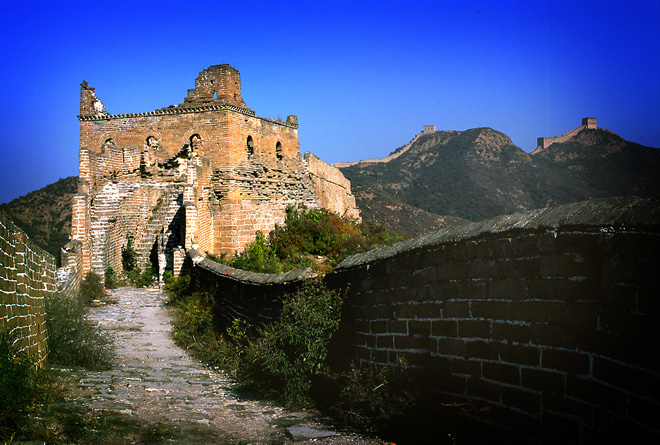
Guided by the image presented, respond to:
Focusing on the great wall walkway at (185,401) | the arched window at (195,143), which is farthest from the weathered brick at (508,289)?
the arched window at (195,143)

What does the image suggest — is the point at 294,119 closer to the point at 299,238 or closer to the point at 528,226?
the point at 299,238

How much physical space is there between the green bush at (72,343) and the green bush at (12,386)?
190 cm

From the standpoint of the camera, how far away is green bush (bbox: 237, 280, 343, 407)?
5.54 metres

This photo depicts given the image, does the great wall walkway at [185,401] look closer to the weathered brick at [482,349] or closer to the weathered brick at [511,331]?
the weathered brick at [482,349]

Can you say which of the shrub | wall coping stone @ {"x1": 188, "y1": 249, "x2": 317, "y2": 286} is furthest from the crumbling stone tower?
wall coping stone @ {"x1": 188, "y1": 249, "x2": 317, "y2": 286}

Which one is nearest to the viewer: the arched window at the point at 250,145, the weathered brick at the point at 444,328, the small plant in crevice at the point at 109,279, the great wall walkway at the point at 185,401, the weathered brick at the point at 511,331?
the weathered brick at the point at 511,331

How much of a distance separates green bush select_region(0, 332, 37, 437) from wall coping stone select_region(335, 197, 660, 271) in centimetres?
338

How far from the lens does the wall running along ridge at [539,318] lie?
2729mm

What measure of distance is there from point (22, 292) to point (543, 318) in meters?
5.16

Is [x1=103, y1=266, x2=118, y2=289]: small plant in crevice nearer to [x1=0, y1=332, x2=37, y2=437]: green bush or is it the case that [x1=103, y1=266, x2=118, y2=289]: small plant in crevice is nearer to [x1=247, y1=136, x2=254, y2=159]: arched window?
[x1=247, y1=136, x2=254, y2=159]: arched window

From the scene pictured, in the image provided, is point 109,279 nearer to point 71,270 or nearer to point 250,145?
point 71,270

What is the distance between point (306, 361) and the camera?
18.2ft

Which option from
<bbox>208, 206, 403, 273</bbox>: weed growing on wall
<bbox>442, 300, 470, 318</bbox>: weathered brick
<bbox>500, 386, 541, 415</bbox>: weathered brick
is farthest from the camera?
<bbox>208, 206, 403, 273</bbox>: weed growing on wall

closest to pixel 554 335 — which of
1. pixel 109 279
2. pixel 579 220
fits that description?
pixel 579 220
